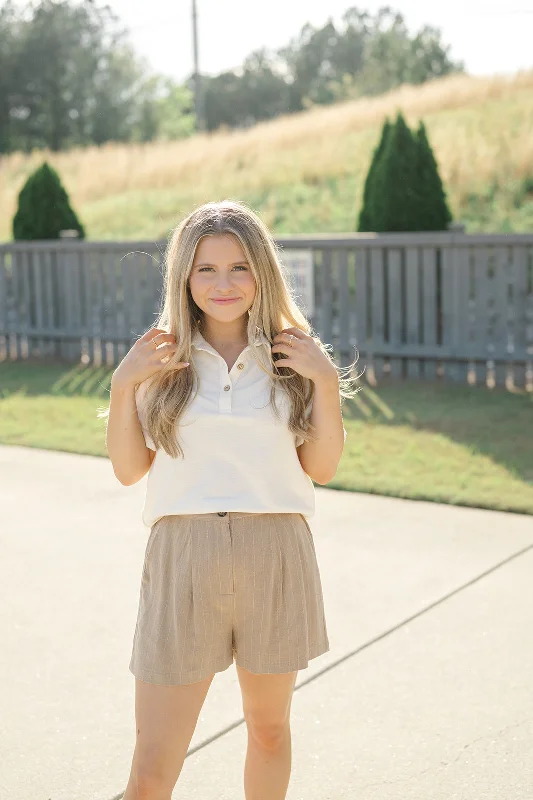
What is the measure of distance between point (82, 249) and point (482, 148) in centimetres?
846

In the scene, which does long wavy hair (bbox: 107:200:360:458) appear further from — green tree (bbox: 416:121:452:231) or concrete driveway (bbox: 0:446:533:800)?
green tree (bbox: 416:121:452:231)

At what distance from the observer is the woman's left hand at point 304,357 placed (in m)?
2.24

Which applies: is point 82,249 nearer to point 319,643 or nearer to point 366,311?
point 366,311

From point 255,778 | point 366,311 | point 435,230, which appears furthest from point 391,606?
point 435,230

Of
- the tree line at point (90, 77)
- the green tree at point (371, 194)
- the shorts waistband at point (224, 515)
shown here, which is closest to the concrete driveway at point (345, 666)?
the shorts waistband at point (224, 515)

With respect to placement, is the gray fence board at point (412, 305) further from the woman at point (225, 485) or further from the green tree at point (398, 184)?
the woman at point (225, 485)

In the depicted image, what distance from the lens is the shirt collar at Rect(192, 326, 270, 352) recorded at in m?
2.27

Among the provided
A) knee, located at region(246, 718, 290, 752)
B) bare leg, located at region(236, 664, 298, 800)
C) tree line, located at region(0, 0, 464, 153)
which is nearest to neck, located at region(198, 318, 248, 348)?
bare leg, located at region(236, 664, 298, 800)

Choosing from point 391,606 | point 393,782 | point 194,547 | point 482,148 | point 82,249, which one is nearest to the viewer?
point 194,547

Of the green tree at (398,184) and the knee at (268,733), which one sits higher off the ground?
the green tree at (398,184)

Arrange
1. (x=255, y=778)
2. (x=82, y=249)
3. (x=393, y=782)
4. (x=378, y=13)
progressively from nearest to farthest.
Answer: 1. (x=255, y=778)
2. (x=393, y=782)
3. (x=82, y=249)
4. (x=378, y=13)

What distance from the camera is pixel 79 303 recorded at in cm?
1138

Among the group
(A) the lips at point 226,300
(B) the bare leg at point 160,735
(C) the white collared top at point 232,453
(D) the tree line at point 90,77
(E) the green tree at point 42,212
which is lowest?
(B) the bare leg at point 160,735

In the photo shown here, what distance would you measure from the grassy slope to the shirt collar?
469 inches
